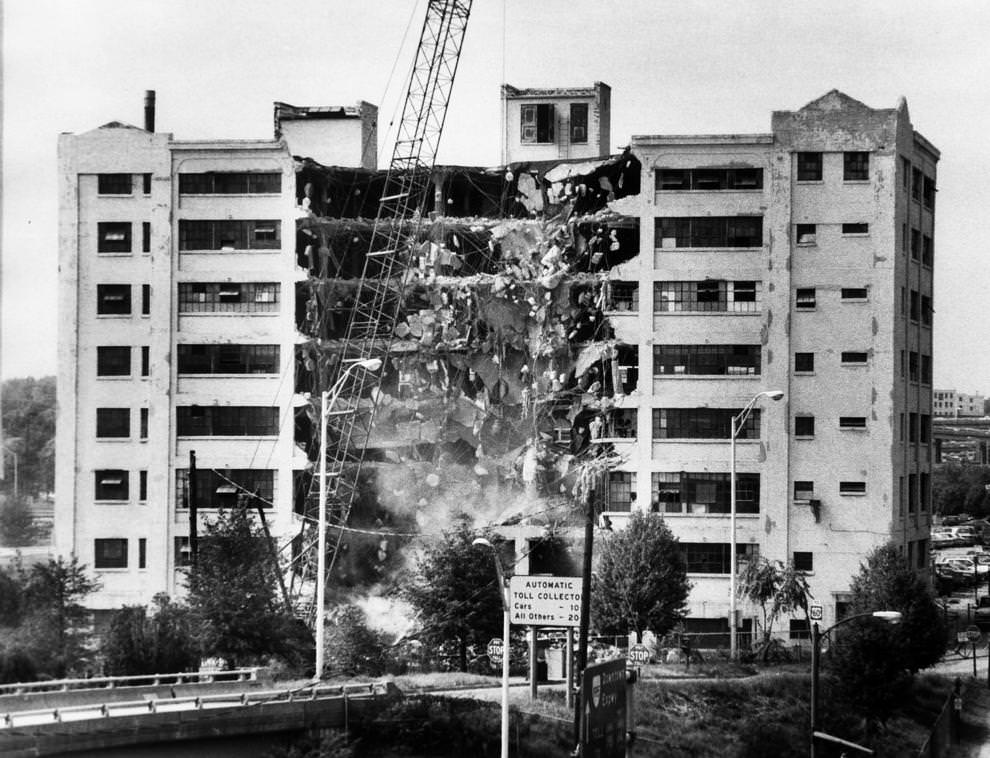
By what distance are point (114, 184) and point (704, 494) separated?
130ft

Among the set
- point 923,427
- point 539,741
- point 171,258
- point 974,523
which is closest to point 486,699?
point 539,741

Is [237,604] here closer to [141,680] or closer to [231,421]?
[141,680]

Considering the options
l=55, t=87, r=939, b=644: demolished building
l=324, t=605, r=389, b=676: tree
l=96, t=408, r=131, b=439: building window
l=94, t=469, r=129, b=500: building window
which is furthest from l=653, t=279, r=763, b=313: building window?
l=94, t=469, r=129, b=500: building window

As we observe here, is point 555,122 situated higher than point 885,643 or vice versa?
point 555,122

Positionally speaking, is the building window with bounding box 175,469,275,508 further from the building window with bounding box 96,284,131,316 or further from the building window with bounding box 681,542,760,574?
the building window with bounding box 681,542,760,574

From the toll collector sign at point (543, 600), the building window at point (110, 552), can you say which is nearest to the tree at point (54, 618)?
the building window at point (110, 552)

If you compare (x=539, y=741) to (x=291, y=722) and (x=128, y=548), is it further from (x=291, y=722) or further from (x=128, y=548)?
(x=128, y=548)

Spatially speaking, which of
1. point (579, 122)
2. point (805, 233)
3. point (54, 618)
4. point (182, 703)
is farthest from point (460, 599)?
point (579, 122)

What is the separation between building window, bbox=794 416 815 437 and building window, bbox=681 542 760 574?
714 cm

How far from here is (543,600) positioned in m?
56.8

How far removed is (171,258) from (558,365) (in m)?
24.2

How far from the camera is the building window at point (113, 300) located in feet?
295

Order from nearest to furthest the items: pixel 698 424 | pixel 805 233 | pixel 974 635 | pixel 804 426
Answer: pixel 974 635
pixel 698 424
pixel 804 426
pixel 805 233

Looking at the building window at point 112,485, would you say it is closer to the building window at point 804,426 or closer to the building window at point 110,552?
the building window at point 110,552
